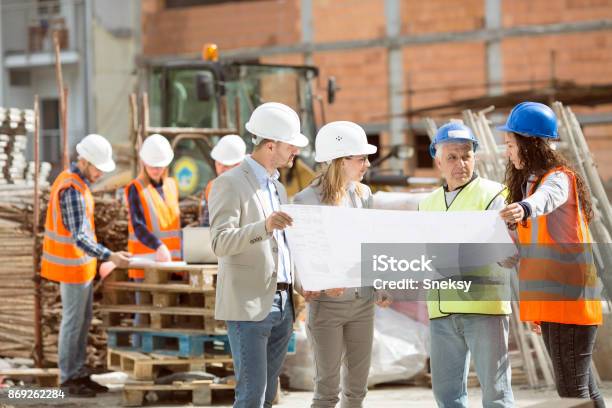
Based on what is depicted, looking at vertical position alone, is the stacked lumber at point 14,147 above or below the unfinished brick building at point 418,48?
below

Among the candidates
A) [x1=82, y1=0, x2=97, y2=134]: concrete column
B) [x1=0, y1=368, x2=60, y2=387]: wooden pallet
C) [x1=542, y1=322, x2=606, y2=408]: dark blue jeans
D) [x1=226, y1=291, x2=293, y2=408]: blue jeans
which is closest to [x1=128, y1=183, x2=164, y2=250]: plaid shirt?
[x1=0, y1=368, x2=60, y2=387]: wooden pallet

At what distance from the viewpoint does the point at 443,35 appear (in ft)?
82.3

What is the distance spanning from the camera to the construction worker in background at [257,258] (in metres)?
5.68

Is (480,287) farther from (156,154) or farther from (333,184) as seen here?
(156,154)

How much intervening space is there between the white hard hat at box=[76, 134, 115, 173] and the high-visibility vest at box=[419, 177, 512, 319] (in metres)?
3.89

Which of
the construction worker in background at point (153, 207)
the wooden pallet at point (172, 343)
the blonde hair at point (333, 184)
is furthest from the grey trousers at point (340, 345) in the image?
the construction worker in background at point (153, 207)

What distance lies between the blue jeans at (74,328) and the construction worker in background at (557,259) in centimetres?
441

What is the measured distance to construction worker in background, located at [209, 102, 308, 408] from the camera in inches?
224

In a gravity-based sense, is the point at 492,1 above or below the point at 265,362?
above

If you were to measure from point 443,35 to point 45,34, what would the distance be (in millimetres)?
11926

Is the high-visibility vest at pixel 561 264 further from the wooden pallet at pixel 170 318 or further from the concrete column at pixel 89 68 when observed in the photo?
the concrete column at pixel 89 68

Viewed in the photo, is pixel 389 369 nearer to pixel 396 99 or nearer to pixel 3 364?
pixel 3 364

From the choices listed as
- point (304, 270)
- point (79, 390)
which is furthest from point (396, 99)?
point (304, 270)

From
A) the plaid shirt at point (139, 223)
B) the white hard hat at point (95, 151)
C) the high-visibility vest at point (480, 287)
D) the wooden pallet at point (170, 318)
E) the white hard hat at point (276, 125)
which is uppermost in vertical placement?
the white hard hat at point (95, 151)
